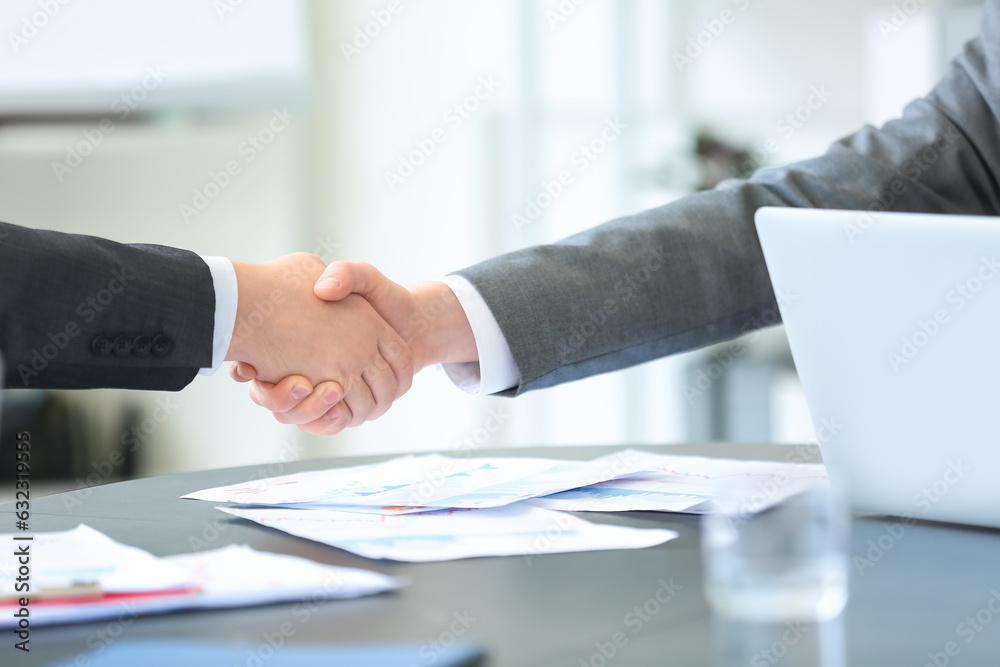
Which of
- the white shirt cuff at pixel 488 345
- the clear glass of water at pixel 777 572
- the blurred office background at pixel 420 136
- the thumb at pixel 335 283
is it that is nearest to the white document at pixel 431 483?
the white shirt cuff at pixel 488 345

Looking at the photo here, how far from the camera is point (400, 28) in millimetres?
3326

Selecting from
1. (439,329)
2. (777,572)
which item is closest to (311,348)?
(439,329)

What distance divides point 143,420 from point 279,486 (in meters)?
2.17

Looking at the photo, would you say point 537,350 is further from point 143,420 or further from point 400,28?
point 400,28

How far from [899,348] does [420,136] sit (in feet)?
8.78

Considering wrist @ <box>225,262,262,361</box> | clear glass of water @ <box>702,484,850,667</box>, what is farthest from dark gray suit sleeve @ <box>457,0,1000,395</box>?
clear glass of water @ <box>702,484,850,667</box>

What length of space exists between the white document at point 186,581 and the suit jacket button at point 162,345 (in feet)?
1.15

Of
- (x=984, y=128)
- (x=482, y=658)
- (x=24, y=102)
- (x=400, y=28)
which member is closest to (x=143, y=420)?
(x=24, y=102)

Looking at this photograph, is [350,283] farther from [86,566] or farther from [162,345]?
[86,566]

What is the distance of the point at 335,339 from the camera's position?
4.18 ft

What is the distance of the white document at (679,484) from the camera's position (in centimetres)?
88

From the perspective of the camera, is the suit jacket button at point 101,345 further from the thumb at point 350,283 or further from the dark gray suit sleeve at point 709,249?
the dark gray suit sleeve at point 709,249

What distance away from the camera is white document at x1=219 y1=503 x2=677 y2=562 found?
74 cm

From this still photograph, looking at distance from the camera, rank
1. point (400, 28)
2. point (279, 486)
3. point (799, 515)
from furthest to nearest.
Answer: point (400, 28)
point (279, 486)
point (799, 515)
